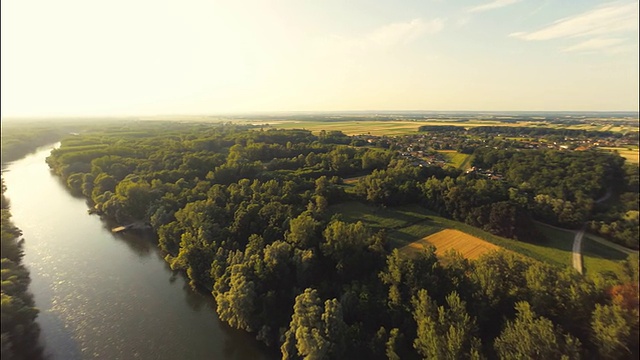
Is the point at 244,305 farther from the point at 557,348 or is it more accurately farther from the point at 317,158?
the point at 317,158

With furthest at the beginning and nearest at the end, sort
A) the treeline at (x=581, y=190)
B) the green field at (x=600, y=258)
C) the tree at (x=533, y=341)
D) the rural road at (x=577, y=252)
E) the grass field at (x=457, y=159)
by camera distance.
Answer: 1. the grass field at (x=457, y=159)
2. the rural road at (x=577, y=252)
3. the tree at (x=533, y=341)
4. the green field at (x=600, y=258)
5. the treeline at (x=581, y=190)

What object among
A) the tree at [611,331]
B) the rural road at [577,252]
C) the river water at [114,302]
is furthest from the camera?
the river water at [114,302]

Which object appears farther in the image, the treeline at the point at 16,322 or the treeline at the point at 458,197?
the treeline at the point at 458,197

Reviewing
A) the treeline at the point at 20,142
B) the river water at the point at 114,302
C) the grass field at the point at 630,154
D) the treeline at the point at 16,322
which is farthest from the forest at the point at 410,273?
the treeline at the point at 20,142

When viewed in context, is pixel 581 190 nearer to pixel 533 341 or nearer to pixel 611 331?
pixel 611 331

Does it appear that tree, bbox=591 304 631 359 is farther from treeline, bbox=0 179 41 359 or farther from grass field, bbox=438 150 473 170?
grass field, bbox=438 150 473 170

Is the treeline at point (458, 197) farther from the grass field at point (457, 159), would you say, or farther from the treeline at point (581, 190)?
the grass field at point (457, 159)

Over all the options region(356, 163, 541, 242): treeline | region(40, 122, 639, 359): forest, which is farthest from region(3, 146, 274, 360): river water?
region(356, 163, 541, 242): treeline
